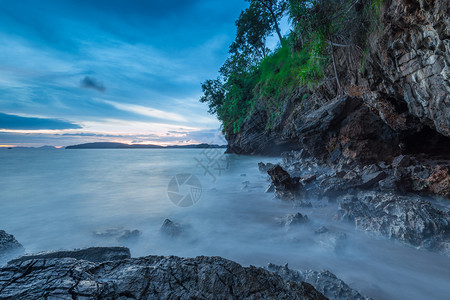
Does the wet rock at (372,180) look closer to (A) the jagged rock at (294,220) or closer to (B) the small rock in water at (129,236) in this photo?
(A) the jagged rock at (294,220)

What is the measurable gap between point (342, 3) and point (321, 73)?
94.8 inches

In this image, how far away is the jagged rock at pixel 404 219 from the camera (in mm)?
3199

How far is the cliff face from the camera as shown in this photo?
356 centimetres

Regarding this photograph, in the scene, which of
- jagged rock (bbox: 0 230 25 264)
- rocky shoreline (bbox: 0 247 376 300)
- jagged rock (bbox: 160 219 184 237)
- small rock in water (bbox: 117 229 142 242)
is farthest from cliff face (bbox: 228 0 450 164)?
jagged rock (bbox: 0 230 25 264)

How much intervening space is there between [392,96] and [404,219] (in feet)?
11.5

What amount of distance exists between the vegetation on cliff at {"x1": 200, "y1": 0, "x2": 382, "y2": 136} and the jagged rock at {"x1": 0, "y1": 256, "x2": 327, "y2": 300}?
6678mm

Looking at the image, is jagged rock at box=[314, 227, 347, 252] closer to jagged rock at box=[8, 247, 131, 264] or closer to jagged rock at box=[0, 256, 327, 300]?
jagged rock at box=[0, 256, 327, 300]

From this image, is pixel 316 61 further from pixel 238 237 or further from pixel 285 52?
pixel 285 52

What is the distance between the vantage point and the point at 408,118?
5.67 meters

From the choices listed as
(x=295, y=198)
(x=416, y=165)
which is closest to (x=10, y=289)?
(x=295, y=198)

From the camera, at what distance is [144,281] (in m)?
1.35

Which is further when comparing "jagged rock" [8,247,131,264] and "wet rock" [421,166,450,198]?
"wet rock" [421,166,450,198]

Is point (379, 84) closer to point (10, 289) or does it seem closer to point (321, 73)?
point (321, 73)

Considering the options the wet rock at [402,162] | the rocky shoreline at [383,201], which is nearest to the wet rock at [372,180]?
the rocky shoreline at [383,201]
